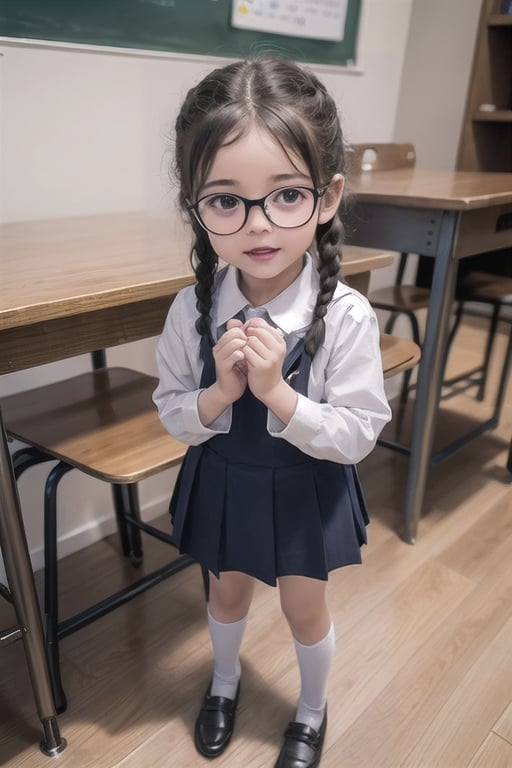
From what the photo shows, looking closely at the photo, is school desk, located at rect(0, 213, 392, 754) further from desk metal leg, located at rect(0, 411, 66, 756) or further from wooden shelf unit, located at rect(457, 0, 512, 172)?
wooden shelf unit, located at rect(457, 0, 512, 172)

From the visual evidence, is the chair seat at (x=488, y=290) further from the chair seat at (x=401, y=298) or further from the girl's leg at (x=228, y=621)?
the girl's leg at (x=228, y=621)

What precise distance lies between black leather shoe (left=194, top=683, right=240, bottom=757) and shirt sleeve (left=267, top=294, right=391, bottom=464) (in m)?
0.61

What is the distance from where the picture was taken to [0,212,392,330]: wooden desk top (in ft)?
2.68

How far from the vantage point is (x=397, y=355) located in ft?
4.75

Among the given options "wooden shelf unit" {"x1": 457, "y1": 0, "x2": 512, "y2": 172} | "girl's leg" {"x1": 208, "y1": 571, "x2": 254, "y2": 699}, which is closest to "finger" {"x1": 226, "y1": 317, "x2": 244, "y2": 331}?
"girl's leg" {"x1": 208, "y1": 571, "x2": 254, "y2": 699}

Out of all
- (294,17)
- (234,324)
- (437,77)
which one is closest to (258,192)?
(234,324)

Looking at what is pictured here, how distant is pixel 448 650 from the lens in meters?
1.33

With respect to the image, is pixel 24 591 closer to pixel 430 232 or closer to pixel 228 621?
pixel 228 621

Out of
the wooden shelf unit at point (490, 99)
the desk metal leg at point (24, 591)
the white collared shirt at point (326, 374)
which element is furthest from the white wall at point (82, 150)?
the wooden shelf unit at point (490, 99)

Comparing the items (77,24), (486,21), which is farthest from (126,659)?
(486,21)

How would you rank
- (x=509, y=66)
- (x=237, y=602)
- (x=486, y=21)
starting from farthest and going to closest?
1. (x=509, y=66)
2. (x=486, y=21)
3. (x=237, y=602)

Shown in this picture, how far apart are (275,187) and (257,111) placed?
8cm

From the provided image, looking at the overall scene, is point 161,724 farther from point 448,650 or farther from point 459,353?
point 459,353

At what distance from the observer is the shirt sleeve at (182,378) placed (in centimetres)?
83
